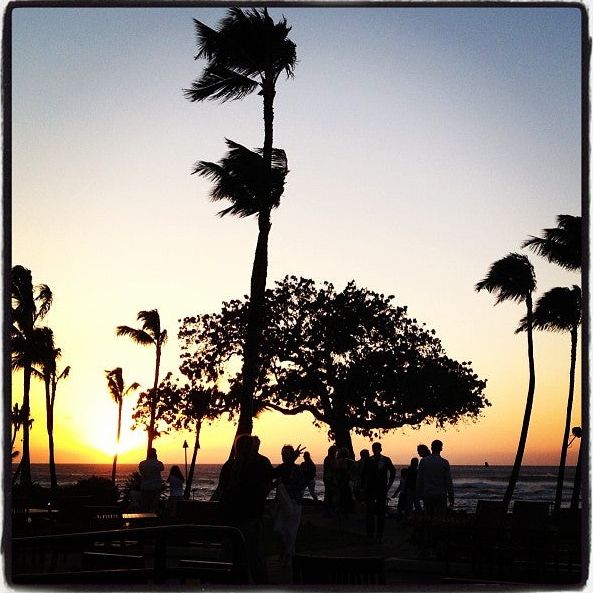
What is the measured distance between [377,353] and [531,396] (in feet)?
20.2

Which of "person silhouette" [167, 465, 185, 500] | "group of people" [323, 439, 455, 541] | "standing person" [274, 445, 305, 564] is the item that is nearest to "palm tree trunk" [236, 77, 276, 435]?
"group of people" [323, 439, 455, 541]

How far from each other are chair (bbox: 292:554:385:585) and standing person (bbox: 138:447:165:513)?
47.1 ft

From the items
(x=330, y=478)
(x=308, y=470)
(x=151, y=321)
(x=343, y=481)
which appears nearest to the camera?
(x=343, y=481)

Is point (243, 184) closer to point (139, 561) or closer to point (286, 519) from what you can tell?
point (286, 519)

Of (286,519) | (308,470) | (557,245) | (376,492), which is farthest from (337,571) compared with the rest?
(557,245)

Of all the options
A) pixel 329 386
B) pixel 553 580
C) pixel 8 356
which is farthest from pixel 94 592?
pixel 329 386

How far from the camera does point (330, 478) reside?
2495cm

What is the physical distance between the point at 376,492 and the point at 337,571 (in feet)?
45.7

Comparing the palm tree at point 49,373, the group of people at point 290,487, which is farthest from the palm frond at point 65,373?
the group of people at point 290,487

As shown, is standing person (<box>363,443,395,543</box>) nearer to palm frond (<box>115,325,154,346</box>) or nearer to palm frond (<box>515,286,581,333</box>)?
palm frond (<box>515,286,581,333</box>)

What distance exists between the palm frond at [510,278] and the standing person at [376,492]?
2021cm

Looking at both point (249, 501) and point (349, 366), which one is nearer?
point (249, 501)

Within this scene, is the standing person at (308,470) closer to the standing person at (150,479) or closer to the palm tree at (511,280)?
the standing person at (150,479)

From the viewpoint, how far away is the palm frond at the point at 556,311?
1646 inches
